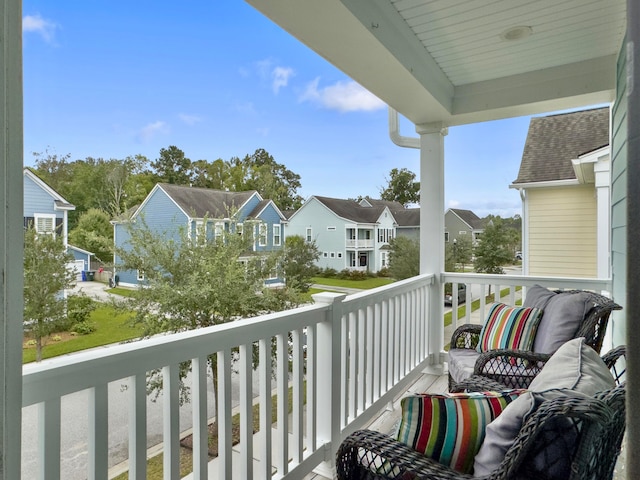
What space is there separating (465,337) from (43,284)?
289 centimetres

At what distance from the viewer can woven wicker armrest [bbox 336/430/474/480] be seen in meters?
1.10

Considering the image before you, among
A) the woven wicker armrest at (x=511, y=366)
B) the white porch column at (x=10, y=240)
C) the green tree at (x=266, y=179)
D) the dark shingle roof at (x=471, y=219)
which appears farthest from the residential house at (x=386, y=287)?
the woven wicker armrest at (x=511, y=366)

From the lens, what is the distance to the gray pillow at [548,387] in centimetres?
105

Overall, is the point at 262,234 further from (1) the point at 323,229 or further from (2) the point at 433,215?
(2) the point at 433,215

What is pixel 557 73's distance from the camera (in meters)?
3.20

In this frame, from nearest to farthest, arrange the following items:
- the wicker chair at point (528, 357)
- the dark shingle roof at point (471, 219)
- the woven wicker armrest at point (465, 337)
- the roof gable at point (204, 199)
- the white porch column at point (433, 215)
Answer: the roof gable at point (204, 199) → the wicker chair at point (528, 357) → the woven wicker armrest at point (465, 337) → the dark shingle roof at point (471, 219) → the white porch column at point (433, 215)

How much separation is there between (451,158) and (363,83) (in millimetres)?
1532

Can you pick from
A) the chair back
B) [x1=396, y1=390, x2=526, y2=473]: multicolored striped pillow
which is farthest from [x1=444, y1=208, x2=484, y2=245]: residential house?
[x1=396, y1=390, x2=526, y2=473]: multicolored striped pillow

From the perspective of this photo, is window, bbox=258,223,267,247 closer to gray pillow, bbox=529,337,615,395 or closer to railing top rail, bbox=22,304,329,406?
railing top rail, bbox=22,304,329,406

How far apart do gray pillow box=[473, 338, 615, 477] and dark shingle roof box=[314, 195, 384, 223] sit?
4.07 ft

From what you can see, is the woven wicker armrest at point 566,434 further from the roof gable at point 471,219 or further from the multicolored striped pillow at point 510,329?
the roof gable at point 471,219

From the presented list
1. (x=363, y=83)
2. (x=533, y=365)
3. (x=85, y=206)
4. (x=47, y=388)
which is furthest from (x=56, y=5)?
(x=533, y=365)

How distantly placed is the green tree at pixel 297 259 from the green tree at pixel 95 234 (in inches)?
36.8

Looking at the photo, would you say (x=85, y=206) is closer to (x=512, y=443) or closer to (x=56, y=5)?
(x=56, y=5)
